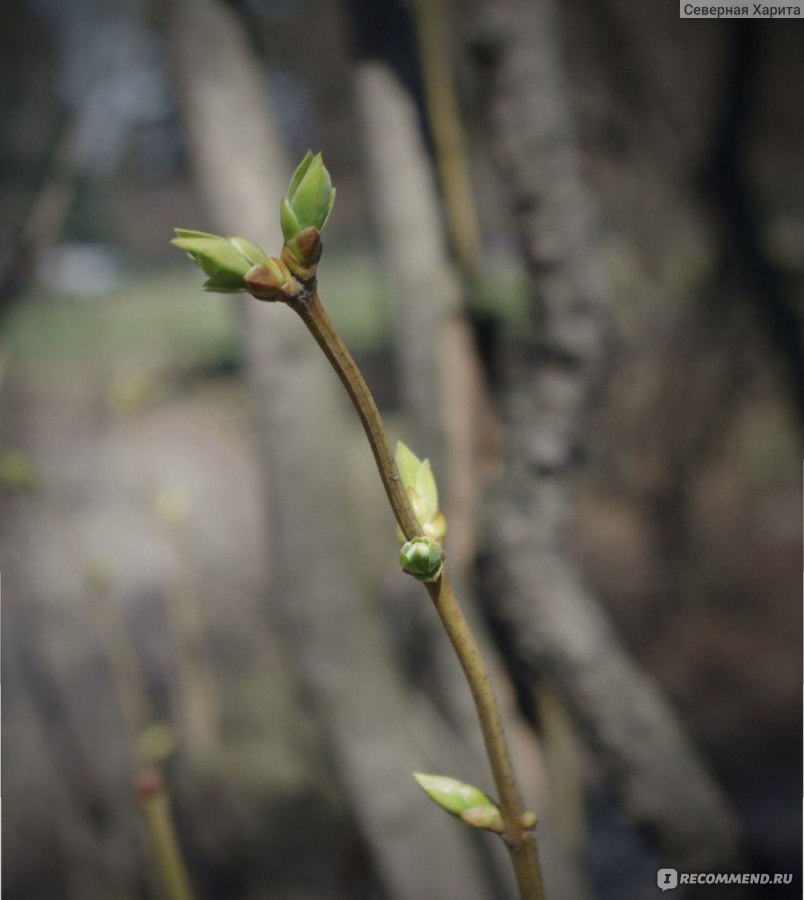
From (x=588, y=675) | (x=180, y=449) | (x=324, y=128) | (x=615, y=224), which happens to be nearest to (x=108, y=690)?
(x=180, y=449)

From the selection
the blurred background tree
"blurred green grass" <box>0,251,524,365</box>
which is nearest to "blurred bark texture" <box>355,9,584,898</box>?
the blurred background tree

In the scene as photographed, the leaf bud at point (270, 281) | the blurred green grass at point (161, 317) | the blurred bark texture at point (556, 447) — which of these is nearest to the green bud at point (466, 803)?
the leaf bud at point (270, 281)

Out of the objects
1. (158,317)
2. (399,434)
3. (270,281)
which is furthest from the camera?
(158,317)

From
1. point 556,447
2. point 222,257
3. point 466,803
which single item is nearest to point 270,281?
point 222,257

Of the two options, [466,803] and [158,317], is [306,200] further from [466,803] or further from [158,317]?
[158,317]

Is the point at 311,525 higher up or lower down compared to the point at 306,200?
lower down

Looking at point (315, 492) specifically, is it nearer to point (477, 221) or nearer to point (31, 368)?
point (477, 221)
